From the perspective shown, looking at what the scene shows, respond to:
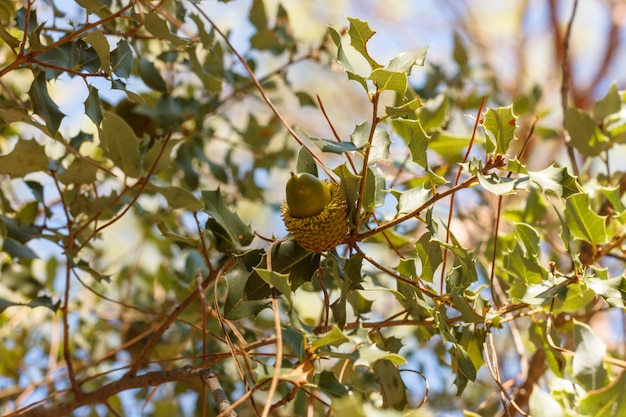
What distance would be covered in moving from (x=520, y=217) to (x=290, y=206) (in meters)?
0.56

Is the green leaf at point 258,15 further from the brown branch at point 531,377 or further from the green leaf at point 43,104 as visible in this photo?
the brown branch at point 531,377

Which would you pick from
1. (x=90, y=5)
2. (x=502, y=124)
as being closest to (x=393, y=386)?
(x=502, y=124)

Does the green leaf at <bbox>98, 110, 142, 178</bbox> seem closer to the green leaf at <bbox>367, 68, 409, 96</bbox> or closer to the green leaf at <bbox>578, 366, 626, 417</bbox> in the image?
the green leaf at <bbox>367, 68, 409, 96</bbox>

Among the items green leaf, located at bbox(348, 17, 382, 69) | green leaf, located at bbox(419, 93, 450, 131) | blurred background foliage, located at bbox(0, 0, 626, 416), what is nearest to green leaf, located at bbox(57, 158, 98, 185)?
blurred background foliage, located at bbox(0, 0, 626, 416)

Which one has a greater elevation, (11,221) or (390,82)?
(11,221)

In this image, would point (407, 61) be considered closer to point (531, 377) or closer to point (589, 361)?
point (589, 361)

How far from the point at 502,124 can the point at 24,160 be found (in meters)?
0.63

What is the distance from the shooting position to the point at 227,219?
797mm

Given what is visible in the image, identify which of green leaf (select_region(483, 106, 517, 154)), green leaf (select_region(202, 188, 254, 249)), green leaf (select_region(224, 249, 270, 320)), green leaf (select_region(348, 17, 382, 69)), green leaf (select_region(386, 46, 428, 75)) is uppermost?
green leaf (select_region(348, 17, 382, 69))

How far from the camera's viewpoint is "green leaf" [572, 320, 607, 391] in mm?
674

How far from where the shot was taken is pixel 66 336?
91 centimetres

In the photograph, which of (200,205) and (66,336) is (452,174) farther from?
(66,336)

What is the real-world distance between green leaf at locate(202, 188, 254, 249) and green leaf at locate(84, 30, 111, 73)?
0.17 meters

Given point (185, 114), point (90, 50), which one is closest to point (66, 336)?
point (90, 50)
